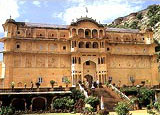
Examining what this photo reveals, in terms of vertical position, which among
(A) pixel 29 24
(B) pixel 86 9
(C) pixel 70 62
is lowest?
(C) pixel 70 62

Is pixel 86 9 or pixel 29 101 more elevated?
pixel 86 9

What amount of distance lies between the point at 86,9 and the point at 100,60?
10.8m

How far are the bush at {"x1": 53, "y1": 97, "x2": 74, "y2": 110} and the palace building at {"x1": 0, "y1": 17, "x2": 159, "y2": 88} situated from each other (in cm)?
971

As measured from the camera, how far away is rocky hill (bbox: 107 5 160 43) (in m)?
70.9

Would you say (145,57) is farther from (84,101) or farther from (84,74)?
(84,101)

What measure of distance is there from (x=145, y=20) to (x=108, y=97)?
57794 mm

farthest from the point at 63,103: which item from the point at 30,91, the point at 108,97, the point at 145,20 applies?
the point at 145,20

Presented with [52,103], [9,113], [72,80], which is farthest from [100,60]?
[9,113]

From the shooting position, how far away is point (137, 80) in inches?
1658

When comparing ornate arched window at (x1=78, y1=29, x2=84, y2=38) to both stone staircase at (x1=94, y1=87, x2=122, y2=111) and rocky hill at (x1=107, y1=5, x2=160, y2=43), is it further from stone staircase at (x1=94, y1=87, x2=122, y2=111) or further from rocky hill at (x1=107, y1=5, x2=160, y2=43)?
rocky hill at (x1=107, y1=5, x2=160, y2=43)

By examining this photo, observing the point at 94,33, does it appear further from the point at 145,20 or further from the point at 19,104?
the point at 145,20

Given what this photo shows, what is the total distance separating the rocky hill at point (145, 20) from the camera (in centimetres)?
7094

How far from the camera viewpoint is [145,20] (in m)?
79.9

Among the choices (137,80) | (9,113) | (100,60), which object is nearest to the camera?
(9,113)
